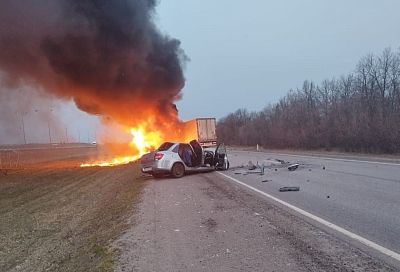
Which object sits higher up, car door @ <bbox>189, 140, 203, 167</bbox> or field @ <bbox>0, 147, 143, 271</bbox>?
car door @ <bbox>189, 140, 203, 167</bbox>

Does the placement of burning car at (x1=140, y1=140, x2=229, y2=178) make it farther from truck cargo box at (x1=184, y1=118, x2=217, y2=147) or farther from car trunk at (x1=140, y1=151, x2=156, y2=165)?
Answer: truck cargo box at (x1=184, y1=118, x2=217, y2=147)

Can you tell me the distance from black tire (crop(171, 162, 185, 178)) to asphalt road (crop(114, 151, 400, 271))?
5.41 m

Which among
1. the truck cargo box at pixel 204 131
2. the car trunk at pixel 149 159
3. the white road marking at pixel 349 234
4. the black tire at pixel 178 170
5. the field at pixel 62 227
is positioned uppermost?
the truck cargo box at pixel 204 131

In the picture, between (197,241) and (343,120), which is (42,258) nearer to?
(197,241)

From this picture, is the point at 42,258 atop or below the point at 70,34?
below

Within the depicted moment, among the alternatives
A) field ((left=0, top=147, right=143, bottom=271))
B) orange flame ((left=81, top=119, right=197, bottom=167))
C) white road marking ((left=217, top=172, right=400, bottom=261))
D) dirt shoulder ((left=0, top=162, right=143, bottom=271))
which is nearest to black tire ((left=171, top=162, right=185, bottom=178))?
field ((left=0, top=147, right=143, bottom=271))

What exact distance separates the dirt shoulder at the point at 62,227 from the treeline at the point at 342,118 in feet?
82.0

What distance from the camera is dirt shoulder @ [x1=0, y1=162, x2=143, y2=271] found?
7.70 metres

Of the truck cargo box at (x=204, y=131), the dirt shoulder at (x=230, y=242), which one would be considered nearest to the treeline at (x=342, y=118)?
the truck cargo box at (x=204, y=131)

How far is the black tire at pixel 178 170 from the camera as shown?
63.7 ft

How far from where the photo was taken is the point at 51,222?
40.6ft

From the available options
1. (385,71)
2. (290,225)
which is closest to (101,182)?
(290,225)

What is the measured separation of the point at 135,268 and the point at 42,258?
3294mm

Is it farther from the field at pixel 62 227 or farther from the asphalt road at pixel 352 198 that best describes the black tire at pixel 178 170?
the asphalt road at pixel 352 198
